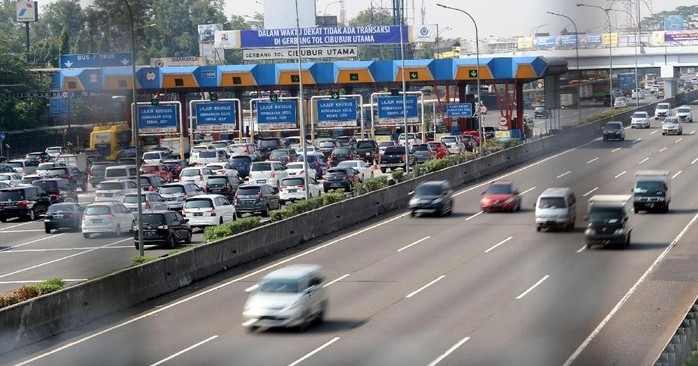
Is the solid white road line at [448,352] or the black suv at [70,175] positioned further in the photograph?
the black suv at [70,175]

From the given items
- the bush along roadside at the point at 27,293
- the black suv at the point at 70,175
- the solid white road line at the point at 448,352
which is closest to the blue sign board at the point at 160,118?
the black suv at the point at 70,175

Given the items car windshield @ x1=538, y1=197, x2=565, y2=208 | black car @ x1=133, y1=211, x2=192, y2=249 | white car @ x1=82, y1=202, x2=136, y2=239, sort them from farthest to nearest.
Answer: black car @ x1=133, y1=211, x2=192, y2=249 → white car @ x1=82, y1=202, x2=136, y2=239 → car windshield @ x1=538, y1=197, x2=565, y2=208

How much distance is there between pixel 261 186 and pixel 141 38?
34773mm

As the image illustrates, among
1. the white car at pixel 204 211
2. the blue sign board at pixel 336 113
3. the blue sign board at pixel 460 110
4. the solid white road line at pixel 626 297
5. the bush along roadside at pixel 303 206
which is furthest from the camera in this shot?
the blue sign board at pixel 460 110

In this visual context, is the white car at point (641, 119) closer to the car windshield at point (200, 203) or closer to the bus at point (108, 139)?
the car windshield at point (200, 203)

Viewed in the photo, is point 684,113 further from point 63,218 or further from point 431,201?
point 63,218

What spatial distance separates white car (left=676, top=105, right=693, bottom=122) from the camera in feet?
157

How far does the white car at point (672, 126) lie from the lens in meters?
43.7

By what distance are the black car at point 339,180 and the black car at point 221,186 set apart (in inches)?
159

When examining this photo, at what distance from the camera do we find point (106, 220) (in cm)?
2259

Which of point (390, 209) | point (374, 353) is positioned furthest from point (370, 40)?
point (374, 353)

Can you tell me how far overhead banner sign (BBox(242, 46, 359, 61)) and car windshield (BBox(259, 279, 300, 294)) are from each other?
55704 millimetres

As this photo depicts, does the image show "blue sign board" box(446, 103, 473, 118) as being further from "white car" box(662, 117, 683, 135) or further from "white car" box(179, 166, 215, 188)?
"white car" box(179, 166, 215, 188)

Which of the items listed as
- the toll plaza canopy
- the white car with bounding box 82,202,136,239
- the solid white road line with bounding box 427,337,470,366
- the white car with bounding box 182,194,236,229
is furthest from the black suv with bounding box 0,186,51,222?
the solid white road line with bounding box 427,337,470,366
